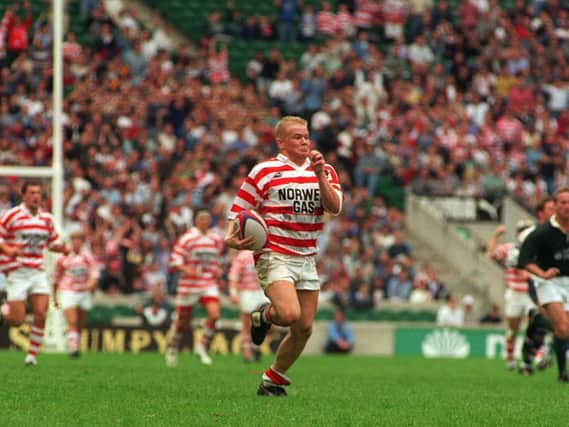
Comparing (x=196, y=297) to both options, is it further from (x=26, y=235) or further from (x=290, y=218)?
(x=290, y=218)

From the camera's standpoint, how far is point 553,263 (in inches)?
575

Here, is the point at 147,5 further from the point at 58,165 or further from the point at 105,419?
the point at 105,419

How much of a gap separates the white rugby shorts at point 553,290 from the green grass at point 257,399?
102 cm

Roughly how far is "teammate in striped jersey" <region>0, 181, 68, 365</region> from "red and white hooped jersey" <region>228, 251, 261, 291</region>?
7.07 metres

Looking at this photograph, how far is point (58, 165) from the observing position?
2502cm

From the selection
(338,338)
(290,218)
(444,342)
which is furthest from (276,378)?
(444,342)

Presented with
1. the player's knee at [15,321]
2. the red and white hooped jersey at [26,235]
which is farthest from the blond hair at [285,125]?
the player's knee at [15,321]

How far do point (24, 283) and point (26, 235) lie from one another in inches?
25.1

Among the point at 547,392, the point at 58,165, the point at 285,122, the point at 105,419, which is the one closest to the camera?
the point at 105,419

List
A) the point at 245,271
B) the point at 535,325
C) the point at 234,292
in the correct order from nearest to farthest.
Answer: the point at 535,325
the point at 234,292
the point at 245,271

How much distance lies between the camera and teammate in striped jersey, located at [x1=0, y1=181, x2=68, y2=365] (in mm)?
16719

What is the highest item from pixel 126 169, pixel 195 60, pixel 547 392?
pixel 195 60

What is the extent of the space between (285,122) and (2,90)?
14.9 m

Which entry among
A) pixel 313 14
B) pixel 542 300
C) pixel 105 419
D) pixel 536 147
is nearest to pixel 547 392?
pixel 542 300
